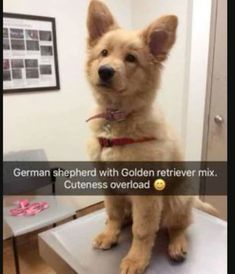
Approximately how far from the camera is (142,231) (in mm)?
973

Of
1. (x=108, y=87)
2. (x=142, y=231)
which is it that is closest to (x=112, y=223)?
(x=142, y=231)

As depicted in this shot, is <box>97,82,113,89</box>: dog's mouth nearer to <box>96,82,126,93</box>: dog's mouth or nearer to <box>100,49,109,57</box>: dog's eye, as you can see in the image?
<box>96,82,126,93</box>: dog's mouth

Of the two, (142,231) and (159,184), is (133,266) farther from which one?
(159,184)

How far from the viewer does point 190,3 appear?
2055mm

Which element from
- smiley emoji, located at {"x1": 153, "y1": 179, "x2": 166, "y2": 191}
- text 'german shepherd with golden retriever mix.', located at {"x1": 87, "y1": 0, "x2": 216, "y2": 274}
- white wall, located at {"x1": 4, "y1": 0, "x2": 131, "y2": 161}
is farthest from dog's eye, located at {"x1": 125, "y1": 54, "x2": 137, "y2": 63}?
white wall, located at {"x1": 4, "y1": 0, "x2": 131, "y2": 161}

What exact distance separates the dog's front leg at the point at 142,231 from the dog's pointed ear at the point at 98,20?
59cm

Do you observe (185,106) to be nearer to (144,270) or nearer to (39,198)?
(39,198)

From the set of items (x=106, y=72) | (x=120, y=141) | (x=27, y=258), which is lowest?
(x=27, y=258)

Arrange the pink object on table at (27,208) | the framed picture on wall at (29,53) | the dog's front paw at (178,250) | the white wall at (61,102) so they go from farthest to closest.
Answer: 1. the white wall at (61,102)
2. the framed picture on wall at (29,53)
3. the pink object on table at (27,208)
4. the dog's front paw at (178,250)

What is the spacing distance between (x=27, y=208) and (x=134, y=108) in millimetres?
1260

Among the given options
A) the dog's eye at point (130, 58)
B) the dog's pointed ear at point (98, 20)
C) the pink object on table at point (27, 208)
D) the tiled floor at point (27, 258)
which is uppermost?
the dog's pointed ear at point (98, 20)

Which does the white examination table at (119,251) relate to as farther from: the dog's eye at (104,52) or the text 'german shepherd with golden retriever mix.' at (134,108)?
the dog's eye at (104,52)

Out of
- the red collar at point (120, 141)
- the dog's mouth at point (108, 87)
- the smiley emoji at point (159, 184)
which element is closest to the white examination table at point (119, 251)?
the smiley emoji at point (159, 184)

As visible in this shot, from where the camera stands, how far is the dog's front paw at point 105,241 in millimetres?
1075
